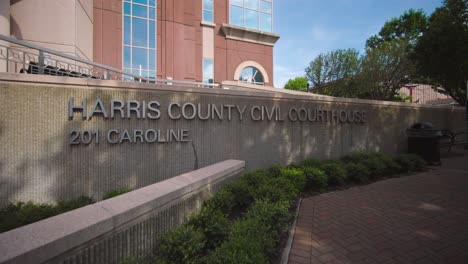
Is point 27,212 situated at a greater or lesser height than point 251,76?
lesser

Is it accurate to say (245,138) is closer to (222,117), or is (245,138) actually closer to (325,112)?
(222,117)

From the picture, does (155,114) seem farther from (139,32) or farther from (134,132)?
(139,32)

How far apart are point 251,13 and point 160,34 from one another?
7601 millimetres

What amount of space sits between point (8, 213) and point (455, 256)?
6579 millimetres

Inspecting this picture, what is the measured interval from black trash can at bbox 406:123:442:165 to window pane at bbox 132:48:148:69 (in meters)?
14.2

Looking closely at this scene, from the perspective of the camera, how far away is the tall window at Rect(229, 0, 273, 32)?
1875 centimetres

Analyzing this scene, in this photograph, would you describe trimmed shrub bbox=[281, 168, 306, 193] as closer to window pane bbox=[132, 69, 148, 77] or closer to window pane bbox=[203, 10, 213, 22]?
window pane bbox=[132, 69, 148, 77]

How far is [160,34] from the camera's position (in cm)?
1553

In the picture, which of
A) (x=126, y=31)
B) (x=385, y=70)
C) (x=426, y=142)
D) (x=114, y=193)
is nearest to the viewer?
(x=114, y=193)

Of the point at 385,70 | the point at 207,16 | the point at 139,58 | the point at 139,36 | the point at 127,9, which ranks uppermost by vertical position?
the point at 207,16

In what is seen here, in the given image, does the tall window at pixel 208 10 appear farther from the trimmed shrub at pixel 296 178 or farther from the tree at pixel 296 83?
the tree at pixel 296 83

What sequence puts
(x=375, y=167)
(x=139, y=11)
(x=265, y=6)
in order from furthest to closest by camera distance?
1. (x=265, y=6)
2. (x=139, y=11)
3. (x=375, y=167)

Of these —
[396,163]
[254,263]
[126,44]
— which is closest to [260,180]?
[254,263]

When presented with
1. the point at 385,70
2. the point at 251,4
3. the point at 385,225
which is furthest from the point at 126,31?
the point at 385,70
